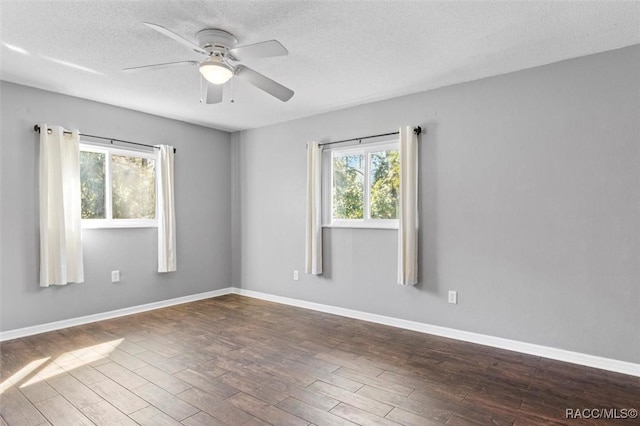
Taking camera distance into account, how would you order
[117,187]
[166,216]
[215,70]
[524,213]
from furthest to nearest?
1. [166,216]
2. [117,187]
3. [524,213]
4. [215,70]

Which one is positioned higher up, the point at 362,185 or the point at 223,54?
the point at 223,54

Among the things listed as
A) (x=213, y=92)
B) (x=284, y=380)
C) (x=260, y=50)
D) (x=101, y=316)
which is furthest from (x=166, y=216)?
(x=260, y=50)

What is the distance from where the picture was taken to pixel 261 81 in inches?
109

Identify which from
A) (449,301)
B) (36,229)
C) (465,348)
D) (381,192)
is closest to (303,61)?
(381,192)

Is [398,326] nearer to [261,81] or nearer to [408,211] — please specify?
[408,211]

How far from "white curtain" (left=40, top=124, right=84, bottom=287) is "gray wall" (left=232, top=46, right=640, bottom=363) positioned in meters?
2.97

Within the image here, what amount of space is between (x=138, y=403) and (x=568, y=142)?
3.83m

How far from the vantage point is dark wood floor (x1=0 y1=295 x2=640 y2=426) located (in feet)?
7.15

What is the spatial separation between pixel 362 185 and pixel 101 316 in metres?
3.47

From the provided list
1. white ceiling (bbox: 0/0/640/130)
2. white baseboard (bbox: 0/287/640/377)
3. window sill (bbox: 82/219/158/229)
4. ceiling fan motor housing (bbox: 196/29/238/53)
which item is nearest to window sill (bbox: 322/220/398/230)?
white baseboard (bbox: 0/287/640/377)

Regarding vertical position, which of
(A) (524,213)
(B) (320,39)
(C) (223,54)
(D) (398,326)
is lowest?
(D) (398,326)

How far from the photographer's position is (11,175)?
11.7ft

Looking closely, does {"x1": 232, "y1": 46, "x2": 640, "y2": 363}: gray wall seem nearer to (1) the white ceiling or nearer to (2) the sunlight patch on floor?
(1) the white ceiling

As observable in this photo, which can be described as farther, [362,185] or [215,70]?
[362,185]
